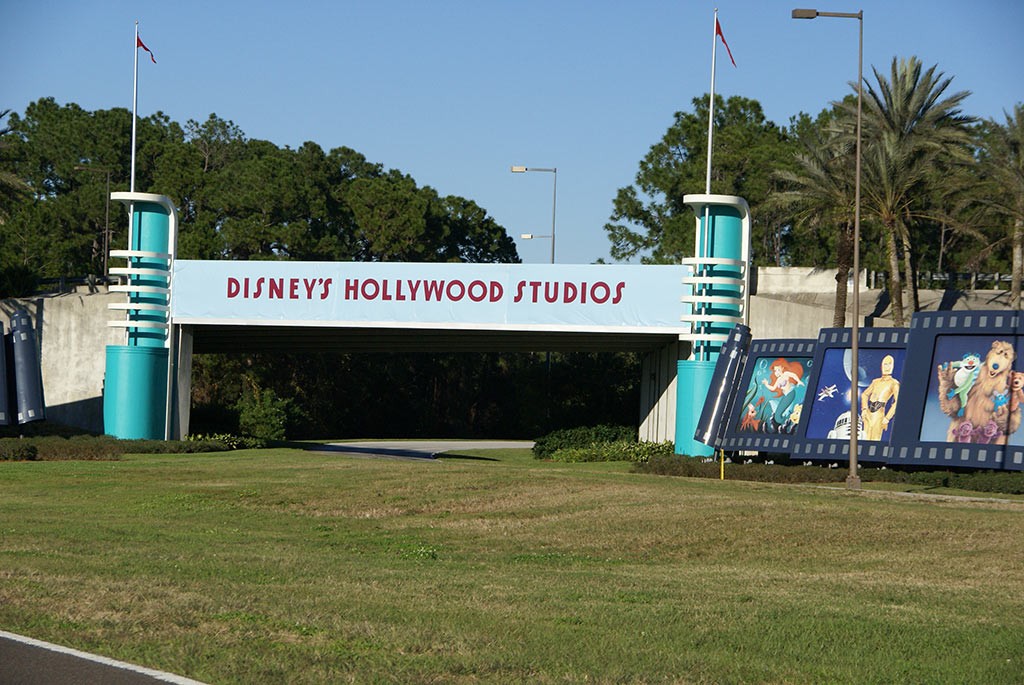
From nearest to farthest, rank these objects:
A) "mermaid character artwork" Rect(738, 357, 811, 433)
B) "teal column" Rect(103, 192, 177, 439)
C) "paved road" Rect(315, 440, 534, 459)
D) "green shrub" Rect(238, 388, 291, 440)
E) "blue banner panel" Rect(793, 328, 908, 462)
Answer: "blue banner panel" Rect(793, 328, 908, 462), "mermaid character artwork" Rect(738, 357, 811, 433), "teal column" Rect(103, 192, 177, 439), "paved road" Rect(315, 440, 534, 459), "green shrub" Rect(238, 388, 291, 440)

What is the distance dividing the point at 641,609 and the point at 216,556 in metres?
6.62

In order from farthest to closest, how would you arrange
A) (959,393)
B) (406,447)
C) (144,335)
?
(406,447) < (144,335) < (959,393)

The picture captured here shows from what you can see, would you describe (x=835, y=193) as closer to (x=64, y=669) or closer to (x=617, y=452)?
(x=617, y=452)

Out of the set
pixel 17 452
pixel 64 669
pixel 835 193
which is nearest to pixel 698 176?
pixel 835 193

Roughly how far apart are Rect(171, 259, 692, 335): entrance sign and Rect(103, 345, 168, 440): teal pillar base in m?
2.00

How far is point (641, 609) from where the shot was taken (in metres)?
13.3

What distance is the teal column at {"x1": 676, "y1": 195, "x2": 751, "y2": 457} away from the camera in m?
43.0

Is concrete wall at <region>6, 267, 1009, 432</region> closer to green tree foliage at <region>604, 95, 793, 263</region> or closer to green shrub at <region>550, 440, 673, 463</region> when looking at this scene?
green shrub at <region>550, 440, 673, 463</region>

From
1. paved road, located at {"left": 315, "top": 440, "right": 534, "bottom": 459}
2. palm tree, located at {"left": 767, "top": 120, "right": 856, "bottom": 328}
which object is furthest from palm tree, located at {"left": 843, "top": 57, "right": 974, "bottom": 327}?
paved road, located at {"left": 315, "top": 440, "right": 534, "bottom": 459}

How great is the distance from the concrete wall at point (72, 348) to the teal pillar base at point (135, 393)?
311 cm

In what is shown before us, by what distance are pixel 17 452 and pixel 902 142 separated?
34596mm

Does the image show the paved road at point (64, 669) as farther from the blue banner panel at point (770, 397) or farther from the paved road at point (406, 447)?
the paved road at point (406, 447)

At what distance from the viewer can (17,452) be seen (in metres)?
38.0

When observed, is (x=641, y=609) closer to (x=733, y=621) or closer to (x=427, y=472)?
(x=733, y=621)
